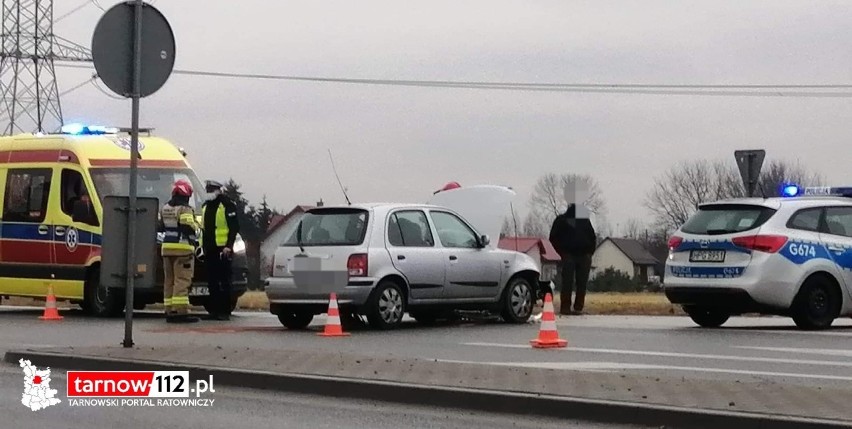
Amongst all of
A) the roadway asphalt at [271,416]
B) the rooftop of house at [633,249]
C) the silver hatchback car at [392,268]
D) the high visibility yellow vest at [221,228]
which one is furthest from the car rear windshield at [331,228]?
the rooftop of house at [633,249]

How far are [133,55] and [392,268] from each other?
4.75m

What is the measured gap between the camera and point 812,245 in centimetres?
1647

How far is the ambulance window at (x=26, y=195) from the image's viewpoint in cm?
2034

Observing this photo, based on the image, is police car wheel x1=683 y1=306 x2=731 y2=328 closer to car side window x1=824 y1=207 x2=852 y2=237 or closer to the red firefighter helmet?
car side window x1=824 y1=207 x2=852 y2=237

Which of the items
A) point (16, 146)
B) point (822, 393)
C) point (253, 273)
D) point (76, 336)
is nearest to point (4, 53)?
point (253, 273)

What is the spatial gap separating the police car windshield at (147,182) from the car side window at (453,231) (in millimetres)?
4314

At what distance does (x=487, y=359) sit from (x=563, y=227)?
25.9ft

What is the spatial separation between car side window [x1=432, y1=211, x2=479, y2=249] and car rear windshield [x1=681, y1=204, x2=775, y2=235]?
2.57m

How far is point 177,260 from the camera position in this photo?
18.2 meters

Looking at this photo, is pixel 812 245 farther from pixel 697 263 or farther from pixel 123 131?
pixel 123 131

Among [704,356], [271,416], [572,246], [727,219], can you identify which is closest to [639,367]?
[704,356]

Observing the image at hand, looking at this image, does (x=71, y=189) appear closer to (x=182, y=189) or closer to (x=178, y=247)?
(x=182, y=189)

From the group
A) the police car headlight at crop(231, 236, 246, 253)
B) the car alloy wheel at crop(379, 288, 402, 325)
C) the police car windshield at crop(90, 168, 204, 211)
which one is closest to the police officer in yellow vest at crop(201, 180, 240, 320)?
the police car headlight at crop(231, 236, 246, 253)

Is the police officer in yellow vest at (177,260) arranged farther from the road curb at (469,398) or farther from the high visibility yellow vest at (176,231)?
the road curb at (469,398)
